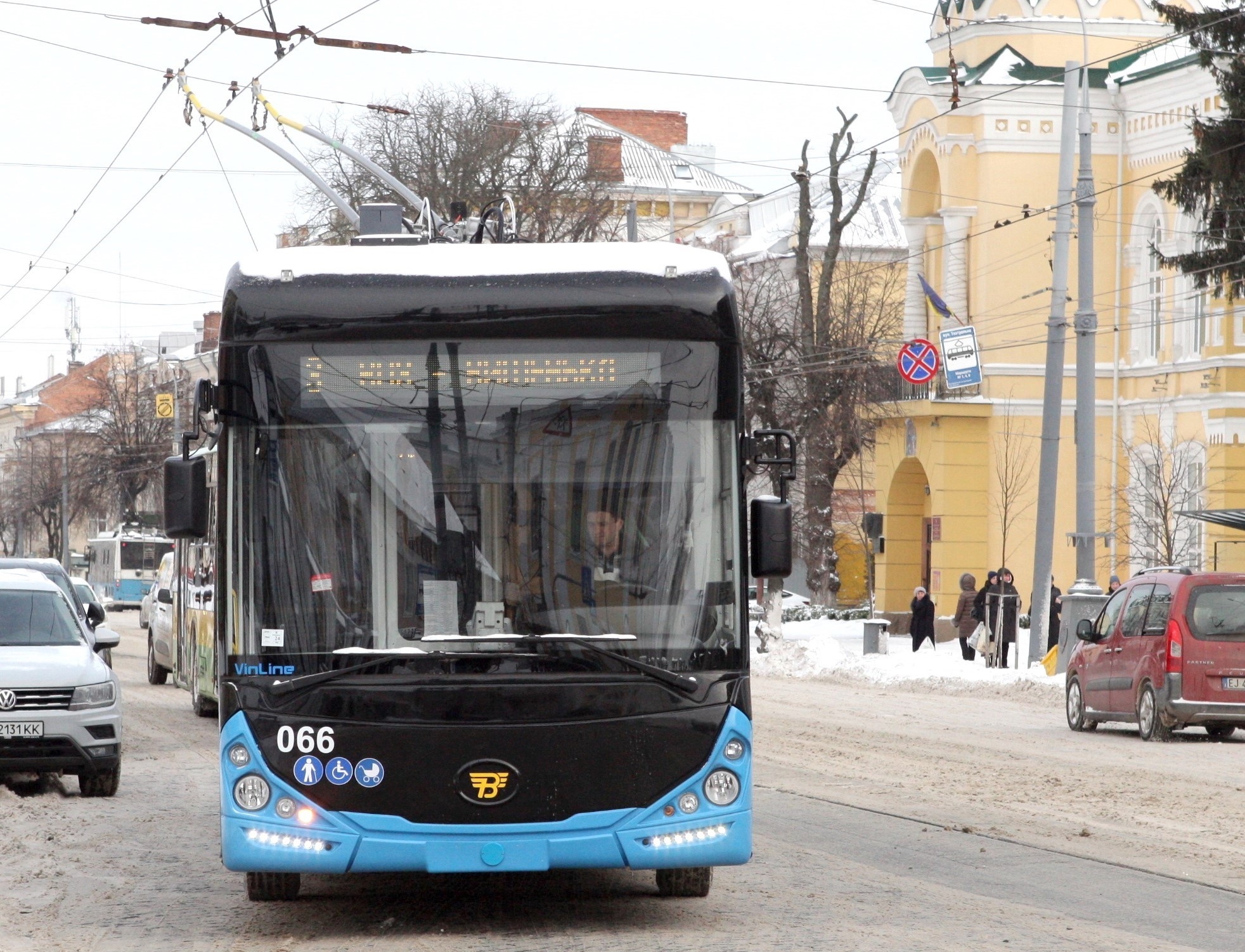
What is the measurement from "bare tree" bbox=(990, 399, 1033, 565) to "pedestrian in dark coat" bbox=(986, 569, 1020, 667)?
443 inches

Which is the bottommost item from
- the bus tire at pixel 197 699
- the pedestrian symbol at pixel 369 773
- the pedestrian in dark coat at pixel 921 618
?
the pedestrian in dark coat at pixel 921 618

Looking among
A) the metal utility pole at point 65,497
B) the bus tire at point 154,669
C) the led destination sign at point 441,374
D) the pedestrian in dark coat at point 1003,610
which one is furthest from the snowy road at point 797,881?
the metal utility pole at point 65,497

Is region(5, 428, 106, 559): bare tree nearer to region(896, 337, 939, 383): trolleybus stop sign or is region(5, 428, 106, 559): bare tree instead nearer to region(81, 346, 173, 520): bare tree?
region(81, 346, 173, 520): bare tree

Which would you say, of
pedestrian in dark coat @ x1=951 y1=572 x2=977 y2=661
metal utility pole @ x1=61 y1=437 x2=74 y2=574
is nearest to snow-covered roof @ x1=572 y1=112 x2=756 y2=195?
metal utility pole @ x1=61 y1=437 x2=74 y2=574

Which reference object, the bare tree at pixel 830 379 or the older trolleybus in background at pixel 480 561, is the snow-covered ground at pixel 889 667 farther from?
the older trolleybus in background at pixel 480 561

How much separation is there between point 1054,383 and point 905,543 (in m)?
19.4

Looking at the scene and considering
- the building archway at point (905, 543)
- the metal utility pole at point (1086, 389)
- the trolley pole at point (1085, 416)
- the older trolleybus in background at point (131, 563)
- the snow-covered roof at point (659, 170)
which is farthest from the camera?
the snow-covered roof at point (659, 170)

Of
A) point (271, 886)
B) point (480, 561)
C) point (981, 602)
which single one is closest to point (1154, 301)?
point (981, 602)

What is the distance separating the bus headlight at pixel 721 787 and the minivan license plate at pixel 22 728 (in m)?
7.05

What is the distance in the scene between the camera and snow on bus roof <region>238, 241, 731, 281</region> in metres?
8.90

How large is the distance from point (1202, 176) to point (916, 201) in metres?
20.4

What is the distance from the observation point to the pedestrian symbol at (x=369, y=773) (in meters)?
8.46

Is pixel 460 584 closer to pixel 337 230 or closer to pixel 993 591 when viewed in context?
pixel 993 591

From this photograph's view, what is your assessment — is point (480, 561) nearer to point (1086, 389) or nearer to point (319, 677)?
point (319, 677)
